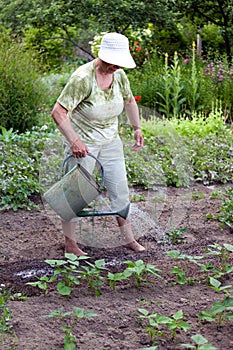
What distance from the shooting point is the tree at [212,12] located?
1179 cm

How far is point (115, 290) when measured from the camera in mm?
3662

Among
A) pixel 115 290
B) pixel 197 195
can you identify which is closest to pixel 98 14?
pixel 197 195

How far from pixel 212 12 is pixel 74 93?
8.85 m

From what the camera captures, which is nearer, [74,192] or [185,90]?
[74,192]

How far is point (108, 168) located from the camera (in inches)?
169

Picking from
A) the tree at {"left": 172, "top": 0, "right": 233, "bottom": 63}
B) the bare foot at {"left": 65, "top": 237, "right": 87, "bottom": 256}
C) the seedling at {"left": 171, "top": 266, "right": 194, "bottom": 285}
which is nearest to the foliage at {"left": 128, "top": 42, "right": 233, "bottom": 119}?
the tree at {"left": 172, "top": 0, "right": 233, "bottom": 63}

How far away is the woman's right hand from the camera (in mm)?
3902

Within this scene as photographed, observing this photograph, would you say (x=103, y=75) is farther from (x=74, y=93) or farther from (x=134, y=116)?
(x=134, y=116)

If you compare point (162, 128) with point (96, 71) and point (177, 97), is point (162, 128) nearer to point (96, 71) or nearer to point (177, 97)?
point (177, 97)

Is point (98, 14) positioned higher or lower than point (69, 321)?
higher

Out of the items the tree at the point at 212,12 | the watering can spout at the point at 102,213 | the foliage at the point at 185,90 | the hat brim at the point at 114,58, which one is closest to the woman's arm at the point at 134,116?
the watering can spout at the point at 102,213

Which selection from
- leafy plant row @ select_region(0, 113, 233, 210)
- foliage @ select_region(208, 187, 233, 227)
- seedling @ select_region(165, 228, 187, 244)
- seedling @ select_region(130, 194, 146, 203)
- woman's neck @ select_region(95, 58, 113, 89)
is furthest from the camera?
seedling @ select_region(130, 194, 146, 203)

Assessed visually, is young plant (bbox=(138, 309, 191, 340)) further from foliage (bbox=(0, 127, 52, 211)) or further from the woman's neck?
foliage (bbox=(0, 127, 52, 211))

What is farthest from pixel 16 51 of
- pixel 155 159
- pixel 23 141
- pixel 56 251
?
pixel 56 251
